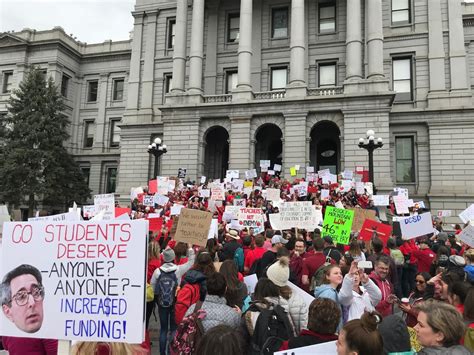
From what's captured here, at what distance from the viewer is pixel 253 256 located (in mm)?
8203

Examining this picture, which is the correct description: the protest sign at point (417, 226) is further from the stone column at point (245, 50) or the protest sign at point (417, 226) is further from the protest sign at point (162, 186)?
the stone column at point (245, 50)

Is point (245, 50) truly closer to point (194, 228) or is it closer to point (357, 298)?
point (194, 228)

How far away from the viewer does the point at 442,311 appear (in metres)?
3.08

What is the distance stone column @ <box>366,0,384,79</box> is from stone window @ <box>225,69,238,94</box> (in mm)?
10151

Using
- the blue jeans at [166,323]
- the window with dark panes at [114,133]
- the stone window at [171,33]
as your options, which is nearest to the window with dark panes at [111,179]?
the window with dark panes at [114,133]

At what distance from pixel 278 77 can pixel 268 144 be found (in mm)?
5173

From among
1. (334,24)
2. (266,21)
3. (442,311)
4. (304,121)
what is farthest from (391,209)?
(442,311)

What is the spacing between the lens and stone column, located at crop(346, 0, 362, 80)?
26609 millimetres

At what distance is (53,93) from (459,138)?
31906 millimetres

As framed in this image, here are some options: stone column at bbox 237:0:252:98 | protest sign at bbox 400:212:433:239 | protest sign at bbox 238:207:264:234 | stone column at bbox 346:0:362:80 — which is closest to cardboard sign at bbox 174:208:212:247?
protest sign at bbox 238:207:264:234

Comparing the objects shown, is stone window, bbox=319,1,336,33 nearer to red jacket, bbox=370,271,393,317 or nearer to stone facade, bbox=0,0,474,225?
stone facade, bbox=0,0,474,225

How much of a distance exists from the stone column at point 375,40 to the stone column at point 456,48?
5.77m

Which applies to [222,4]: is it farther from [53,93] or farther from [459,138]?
[459,138]

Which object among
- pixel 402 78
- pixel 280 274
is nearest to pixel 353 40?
pixel 402 78
